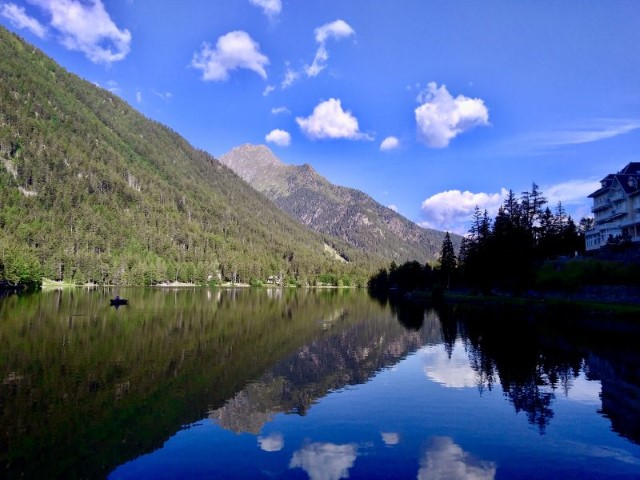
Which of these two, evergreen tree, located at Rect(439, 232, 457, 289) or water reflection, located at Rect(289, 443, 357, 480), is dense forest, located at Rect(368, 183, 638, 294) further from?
water reflection, located at Rect(289, 443, 357, 480)

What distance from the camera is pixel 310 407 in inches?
1065

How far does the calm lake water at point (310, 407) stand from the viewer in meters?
18.5

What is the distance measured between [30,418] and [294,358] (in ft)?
75.1

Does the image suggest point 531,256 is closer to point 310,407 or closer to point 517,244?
point 517,244

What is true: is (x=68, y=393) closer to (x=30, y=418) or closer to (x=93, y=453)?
(x=30, y=418)

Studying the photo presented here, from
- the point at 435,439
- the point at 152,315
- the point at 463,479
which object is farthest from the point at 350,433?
the point at 152,315

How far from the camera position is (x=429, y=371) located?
37.6 metres

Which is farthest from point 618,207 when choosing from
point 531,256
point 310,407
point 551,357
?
point 310,407

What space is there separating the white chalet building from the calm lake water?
51.8 meters

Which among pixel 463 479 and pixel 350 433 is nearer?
pixel 463 479

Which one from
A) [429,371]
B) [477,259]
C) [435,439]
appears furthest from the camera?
[477,259]

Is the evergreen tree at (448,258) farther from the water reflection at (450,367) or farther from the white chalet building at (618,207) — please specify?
the water reflection at (450,367)

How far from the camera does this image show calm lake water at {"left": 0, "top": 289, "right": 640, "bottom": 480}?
60.5 ft

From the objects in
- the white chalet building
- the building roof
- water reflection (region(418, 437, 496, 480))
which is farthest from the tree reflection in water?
the building roof
